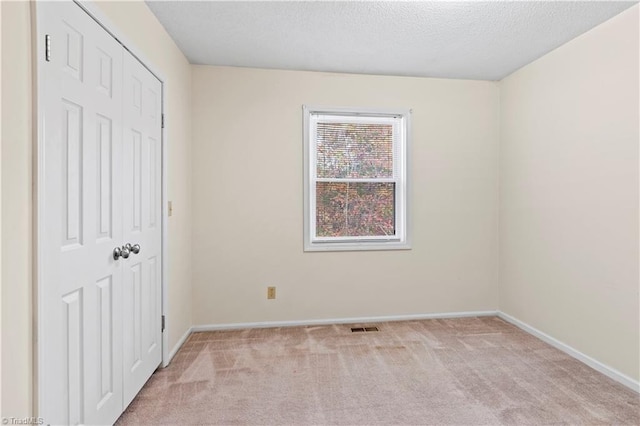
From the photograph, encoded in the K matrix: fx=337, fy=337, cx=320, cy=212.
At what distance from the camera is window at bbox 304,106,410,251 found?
3293mm

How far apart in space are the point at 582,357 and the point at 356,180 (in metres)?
2.29

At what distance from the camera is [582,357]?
2.52 metres

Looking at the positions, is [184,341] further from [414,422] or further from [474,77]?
[474,77]

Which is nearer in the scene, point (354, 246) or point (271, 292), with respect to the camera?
point (271, 292)

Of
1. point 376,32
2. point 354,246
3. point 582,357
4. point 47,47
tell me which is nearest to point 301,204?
point 354,246

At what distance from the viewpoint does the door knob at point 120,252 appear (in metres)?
1.73

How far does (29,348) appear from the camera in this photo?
1187 mm

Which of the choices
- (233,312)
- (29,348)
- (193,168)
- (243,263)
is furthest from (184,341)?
(29,348)

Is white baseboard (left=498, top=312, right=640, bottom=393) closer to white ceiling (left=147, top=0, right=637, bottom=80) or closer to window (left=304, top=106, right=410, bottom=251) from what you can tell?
window (left=304, top=106, right=410, bottom=251)

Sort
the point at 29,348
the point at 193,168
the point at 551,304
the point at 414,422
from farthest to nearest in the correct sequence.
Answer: the point at 193,168
the point at 551,304
the point at 414,422
the point at 29,348

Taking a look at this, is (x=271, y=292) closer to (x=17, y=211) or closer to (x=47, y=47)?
(x=17, y=211)

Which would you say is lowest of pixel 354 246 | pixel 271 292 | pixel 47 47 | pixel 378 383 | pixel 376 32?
pixel 378 383

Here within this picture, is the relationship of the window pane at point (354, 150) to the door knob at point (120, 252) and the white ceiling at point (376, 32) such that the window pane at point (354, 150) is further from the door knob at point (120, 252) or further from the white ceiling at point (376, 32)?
the door knob at point (120, 252)

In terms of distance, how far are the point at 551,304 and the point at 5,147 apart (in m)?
3.57
